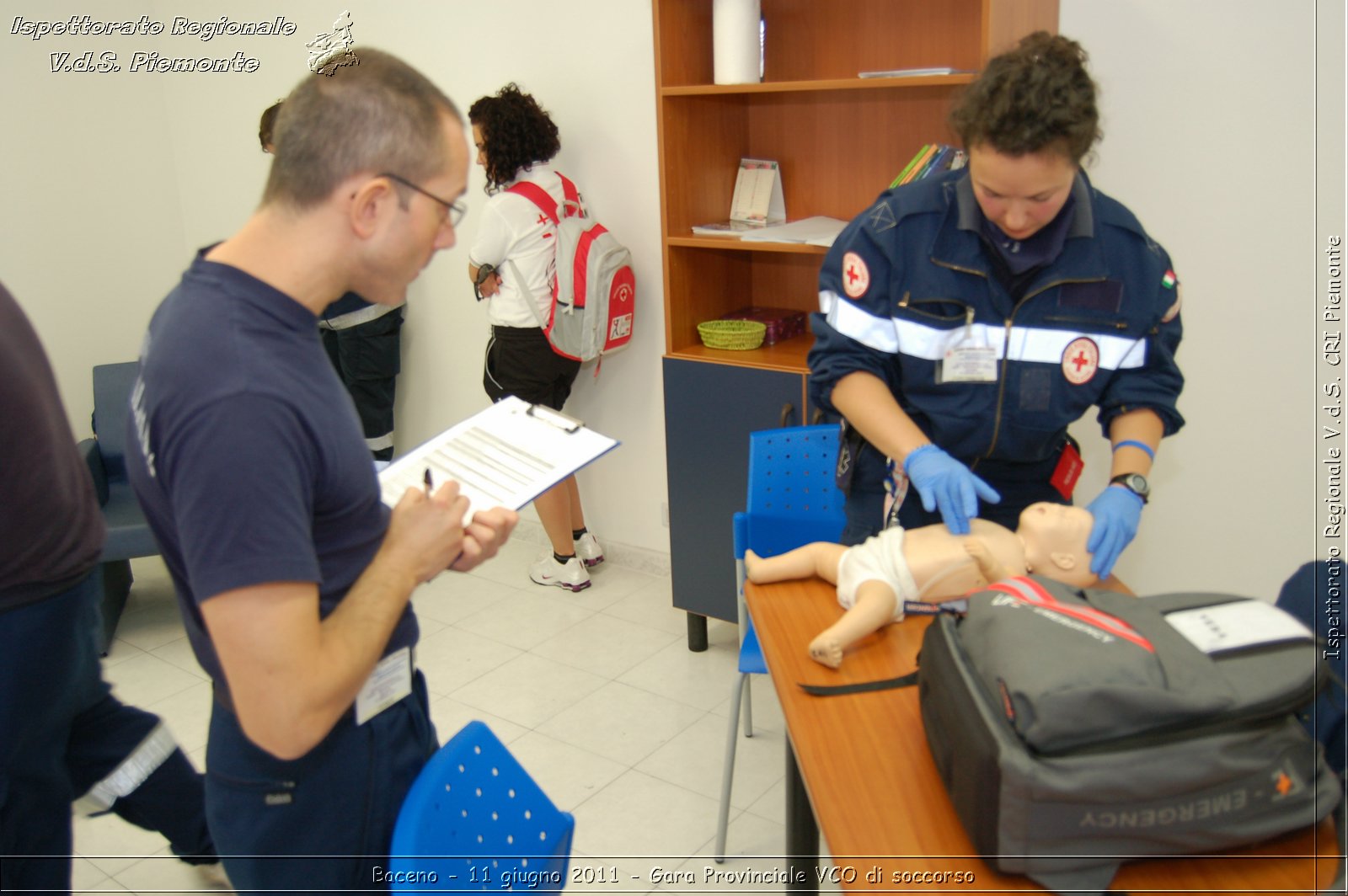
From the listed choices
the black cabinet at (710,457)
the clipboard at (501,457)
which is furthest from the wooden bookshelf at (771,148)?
the clipboard at (501,457)

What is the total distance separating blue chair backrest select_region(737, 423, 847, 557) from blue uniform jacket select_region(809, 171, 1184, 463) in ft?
1.56

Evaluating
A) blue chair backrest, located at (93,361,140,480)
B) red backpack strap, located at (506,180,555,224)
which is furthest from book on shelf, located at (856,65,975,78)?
blue chair backrest, located at (93,361,140,480)

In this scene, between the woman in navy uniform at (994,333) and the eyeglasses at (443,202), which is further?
the woman in navy uniform at (994,333)

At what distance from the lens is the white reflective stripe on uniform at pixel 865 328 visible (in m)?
1.79

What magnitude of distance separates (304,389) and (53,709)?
3.69 feet

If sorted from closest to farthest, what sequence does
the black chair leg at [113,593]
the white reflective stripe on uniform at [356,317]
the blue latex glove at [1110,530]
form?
1. the blue latex glove at [1110,530]
2. the black chair leg at [113,593]
3. the white reflective stripe on uniform at [356,317]

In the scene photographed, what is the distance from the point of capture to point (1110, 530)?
167cm

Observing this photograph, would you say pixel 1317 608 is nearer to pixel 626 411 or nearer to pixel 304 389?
pixel 304 389

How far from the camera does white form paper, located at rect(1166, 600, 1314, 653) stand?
1.13 m

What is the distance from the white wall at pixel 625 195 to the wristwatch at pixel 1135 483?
1.16 metres

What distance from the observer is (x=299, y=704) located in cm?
101

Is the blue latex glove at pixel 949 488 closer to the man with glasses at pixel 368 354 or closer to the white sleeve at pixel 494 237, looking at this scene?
the white sleeve at pixel 494 237

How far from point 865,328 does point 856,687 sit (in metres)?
0.66

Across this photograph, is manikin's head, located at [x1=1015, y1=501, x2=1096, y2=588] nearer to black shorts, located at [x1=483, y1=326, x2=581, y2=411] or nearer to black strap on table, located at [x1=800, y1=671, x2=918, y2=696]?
black strap on table, located at [x1=800, y1=671, x2=918, y2=696]
